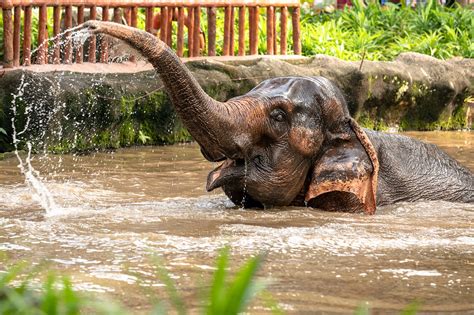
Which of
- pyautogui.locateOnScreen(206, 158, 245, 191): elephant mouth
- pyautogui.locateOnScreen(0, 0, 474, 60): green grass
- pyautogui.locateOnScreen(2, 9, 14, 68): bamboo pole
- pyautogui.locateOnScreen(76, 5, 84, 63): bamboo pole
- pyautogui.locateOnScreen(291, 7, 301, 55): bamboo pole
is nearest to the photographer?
pyautogui.locateOnScreen(206, 158, 245, 191): elephant mouth

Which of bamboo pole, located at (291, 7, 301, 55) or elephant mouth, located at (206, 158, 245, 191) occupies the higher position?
bamboo pole, located at (291, 7, 301, 55)

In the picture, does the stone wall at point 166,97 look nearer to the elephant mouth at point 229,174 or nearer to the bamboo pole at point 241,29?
the bamboo pole at point 241,29

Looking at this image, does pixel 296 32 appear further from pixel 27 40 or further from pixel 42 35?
pixel 27 40

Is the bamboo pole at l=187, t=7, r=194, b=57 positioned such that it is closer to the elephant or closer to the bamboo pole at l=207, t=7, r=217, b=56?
the bamboo pole at l=207, t=7, r=217, b=56

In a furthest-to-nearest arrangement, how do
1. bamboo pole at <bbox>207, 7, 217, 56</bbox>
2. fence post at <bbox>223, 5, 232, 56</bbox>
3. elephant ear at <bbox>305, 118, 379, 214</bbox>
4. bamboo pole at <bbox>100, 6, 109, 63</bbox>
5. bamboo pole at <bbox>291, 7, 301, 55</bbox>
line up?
bamboo pole at <bbox>291, 7, 301, 55</bbox>, fence post at <bbox>223, 5, 232, 56</bbox>, bamboo pole at <bbox>207, 7, 217, 56</bbox>, bamboo pole at <bbox>100, 6, 109, 63</bbox>, elephant ear at <bbox>305, 118, 379, 214</bbox>

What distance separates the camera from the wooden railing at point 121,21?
13469 millimetres

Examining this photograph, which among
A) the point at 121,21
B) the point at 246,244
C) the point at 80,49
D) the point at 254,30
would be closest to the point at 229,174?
the point at 246,244

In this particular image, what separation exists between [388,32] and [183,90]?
50.1 ft

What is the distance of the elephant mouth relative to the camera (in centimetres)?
826

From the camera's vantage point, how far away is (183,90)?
25.6 ft

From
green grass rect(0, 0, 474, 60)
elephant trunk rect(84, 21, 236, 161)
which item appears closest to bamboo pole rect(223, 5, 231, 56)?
green grass rect(0, 0, 474, 60)

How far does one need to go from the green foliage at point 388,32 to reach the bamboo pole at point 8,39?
25.4 feet

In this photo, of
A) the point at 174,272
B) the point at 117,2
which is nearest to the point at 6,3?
the point at 117,2

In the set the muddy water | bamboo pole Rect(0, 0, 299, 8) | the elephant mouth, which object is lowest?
the muddy water
